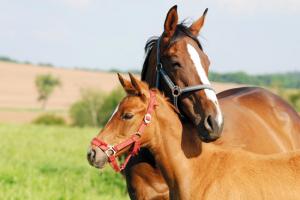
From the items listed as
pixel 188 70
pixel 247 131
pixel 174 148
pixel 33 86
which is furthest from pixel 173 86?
pixel 33 86

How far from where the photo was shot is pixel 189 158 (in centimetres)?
521

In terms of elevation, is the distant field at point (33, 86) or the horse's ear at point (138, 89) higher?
the horse's ear at point (138, 89)

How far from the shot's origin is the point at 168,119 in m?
5.15

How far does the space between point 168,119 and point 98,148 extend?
66 centimetres

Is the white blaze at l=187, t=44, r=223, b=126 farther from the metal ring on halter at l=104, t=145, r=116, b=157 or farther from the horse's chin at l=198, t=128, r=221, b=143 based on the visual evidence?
the metal ring on halter at l=104, t=145, r=116, b=157

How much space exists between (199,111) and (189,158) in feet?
1.54

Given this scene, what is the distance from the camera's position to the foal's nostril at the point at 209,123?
479cm

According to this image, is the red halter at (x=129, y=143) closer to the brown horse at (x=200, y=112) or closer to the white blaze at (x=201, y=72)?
the brown horse at (x=200, y=112)

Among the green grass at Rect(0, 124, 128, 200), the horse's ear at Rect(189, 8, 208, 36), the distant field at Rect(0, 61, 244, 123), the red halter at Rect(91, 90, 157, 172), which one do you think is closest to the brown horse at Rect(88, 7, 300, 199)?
the horse's ear at Rect(189, 8, 208, 36)

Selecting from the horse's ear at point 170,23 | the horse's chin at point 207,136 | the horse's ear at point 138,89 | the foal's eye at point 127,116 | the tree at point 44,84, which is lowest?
the tree at point 44,84

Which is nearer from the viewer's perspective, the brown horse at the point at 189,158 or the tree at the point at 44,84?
the brown horse at the point at 189,158

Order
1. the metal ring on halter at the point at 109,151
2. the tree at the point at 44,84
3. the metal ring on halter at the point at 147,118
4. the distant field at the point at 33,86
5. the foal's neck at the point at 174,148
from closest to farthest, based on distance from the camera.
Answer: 1. the metal ring on halter at the point at 109,151
2. the metal ring on halter at the point at 147,118
3. the foal's neck at the point at 174,148
4. the distant field at the point at 33,86
5. the tree at the point at 44,84

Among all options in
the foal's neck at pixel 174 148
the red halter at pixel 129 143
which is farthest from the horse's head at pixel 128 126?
the foal's neck at pixel 174 148

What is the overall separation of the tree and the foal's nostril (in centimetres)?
7474
